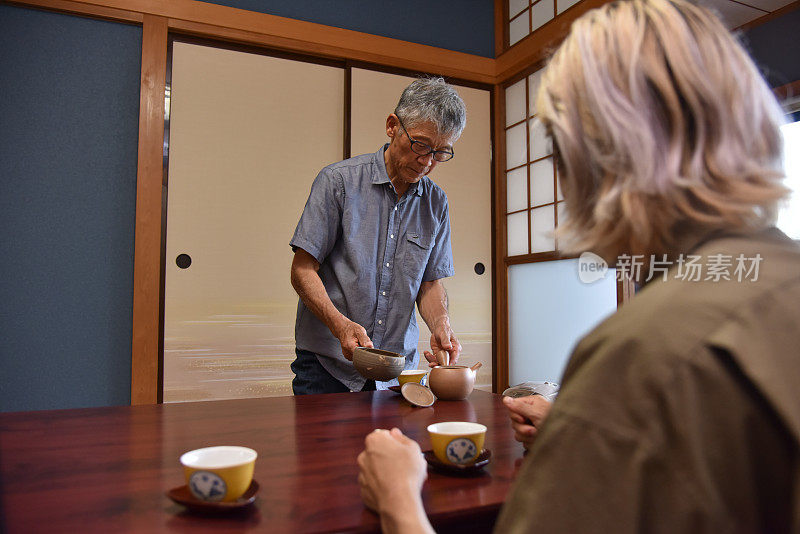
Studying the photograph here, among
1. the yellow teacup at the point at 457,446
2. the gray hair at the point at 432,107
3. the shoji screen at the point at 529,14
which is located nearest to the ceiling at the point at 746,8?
the shoji screen at the point at 529,14

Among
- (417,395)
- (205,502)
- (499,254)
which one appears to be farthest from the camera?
(499,254)

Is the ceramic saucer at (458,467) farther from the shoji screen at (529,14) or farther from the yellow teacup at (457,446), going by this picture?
the shoji screen at (529,14)

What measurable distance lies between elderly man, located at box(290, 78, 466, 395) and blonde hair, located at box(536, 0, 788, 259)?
1285mm

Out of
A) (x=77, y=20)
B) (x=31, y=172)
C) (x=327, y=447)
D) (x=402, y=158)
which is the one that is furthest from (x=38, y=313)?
(x=327, y=447)

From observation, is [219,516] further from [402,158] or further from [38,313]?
[38,313]

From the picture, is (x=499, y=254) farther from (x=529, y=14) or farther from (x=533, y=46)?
(x=529, y=14)

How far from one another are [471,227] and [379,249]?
1994 mm

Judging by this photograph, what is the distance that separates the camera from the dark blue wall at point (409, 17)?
3.58 meters

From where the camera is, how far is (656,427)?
44 cm

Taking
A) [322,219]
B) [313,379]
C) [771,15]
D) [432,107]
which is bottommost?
[313,379]

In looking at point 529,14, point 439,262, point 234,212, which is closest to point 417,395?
point 439,262

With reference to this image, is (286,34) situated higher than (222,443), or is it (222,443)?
(286,34)

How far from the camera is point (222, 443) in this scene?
108 cm

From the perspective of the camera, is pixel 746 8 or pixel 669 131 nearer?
pixel 669 131
